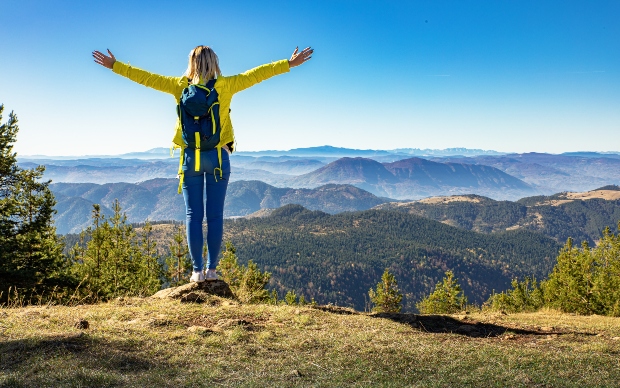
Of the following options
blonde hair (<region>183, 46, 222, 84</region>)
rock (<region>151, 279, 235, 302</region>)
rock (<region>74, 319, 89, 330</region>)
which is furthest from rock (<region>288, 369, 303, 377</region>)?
blonde hair (<region>183, 46, 222, 84</region>)

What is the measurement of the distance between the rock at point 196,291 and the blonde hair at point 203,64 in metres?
3.95

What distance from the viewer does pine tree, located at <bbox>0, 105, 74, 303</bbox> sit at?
57.5 feet

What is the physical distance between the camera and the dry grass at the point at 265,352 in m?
4.03

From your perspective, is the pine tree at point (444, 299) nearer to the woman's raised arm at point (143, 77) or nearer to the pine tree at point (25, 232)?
the pine tree at point (25, 232)

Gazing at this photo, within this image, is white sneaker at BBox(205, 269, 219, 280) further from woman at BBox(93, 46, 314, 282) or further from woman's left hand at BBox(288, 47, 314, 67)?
woman's left hand at BBox(288, 47, 314, 67)

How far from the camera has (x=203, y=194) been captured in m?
7.22

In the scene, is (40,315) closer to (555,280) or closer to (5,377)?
(5,377)

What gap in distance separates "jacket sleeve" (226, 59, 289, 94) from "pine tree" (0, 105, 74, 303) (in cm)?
1515

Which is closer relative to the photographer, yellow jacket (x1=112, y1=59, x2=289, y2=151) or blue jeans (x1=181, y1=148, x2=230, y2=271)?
yellow jacket (x1=112, y1=59, x2=289, y2=151)

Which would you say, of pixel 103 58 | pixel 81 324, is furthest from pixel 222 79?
pixel 81 324

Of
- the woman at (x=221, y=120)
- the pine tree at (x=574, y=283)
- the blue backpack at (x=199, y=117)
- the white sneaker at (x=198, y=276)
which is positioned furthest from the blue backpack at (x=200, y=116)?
the pine tree at (x=574, y=283)

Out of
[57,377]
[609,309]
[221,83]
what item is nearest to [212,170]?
[221,83]

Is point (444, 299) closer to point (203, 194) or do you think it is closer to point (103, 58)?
point (203, 194)

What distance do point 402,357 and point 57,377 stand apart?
369 cm
